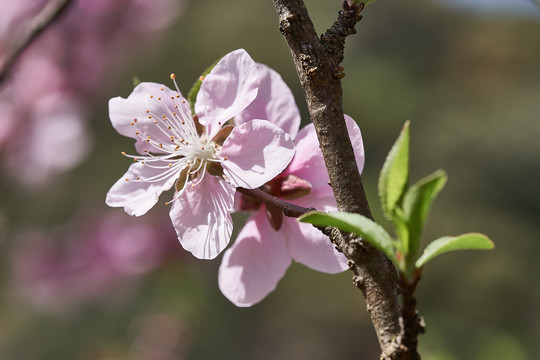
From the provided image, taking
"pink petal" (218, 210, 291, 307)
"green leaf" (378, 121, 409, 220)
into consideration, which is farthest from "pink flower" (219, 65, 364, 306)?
"green leaf" (378, 121, 409, 220)

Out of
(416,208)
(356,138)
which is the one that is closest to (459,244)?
(416,208)

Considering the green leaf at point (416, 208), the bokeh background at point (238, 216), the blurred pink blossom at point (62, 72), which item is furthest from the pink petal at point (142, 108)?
the blurred pink blossom at point (62, 72)

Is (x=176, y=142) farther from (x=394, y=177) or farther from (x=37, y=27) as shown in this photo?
(x=37, y=27)

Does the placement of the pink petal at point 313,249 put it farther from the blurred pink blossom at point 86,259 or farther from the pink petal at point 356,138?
the blurred pink blossom at point 86,259

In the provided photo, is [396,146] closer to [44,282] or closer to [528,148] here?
[44,282]

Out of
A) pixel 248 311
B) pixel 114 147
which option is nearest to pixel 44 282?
pixel 248 311
